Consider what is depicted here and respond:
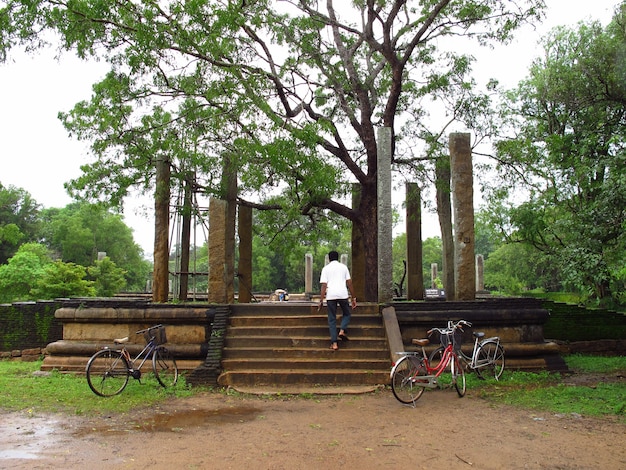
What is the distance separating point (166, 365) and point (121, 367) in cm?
64

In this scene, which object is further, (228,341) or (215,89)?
(215,89)

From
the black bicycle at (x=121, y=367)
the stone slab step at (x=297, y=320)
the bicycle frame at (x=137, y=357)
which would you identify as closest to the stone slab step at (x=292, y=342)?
the stone slab step at (x=297, y=320)

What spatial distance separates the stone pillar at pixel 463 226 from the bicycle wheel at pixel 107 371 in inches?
212

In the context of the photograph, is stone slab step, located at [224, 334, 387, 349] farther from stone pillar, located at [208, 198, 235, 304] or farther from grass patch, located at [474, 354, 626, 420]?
grass patch, located at [474, 354, 626, 420]

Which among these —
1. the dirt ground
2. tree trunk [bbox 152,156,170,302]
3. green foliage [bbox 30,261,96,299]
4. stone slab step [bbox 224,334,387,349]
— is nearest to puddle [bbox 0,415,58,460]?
the dirt ground

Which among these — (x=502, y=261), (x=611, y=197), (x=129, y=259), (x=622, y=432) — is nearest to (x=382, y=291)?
(x=611, y=197)

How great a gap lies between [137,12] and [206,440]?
7.64 meters

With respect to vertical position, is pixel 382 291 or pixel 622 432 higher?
pixel 382 291

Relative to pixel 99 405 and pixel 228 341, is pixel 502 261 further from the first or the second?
pixel 99 405

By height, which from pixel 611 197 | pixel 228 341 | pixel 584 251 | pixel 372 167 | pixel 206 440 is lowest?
pixel 206 440

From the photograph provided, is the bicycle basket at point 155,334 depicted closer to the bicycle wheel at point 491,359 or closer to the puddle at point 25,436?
the puddle at point 25,436

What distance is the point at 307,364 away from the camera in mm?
7777

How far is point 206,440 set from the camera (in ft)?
16.5

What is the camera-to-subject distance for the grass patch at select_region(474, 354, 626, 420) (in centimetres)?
616
